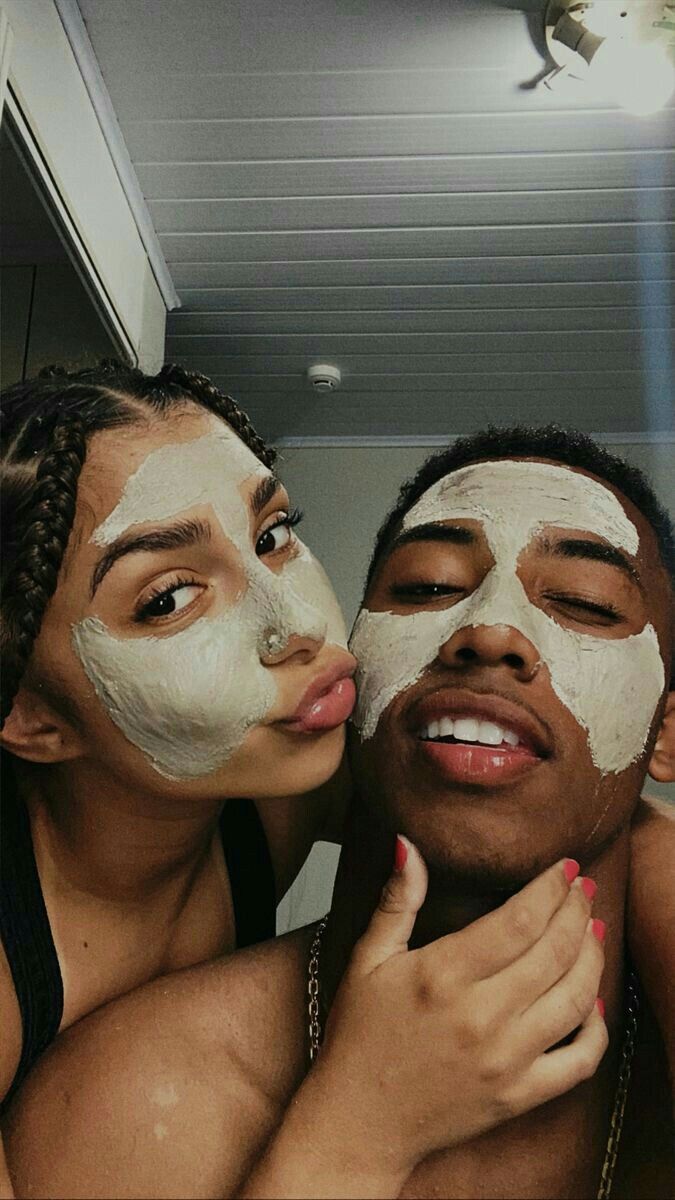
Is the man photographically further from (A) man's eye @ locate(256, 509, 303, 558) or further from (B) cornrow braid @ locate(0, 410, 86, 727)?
(B) cornrow braid @ locate(0, 410, 86, 727)

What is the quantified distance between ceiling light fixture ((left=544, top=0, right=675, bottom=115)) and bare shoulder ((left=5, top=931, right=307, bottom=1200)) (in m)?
0.83

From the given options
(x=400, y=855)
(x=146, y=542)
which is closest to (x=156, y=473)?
(x=146, y=542)

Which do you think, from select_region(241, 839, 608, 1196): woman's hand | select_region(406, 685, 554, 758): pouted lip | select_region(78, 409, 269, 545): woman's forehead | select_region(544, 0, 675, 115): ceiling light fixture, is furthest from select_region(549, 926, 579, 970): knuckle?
select_region(544, 0, 675, 115): ceiling light fixture

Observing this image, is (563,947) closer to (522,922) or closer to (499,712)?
(522,922)

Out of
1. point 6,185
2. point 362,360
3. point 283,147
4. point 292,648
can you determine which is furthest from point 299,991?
point 283,147

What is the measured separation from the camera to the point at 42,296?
0.88 m

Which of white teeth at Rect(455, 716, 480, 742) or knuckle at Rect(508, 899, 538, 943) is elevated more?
white teeth at Rect(455, 716, 480, 742)

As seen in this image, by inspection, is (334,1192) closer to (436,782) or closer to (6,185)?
(436,782)

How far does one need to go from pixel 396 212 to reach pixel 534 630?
656mm

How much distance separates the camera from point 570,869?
56cm

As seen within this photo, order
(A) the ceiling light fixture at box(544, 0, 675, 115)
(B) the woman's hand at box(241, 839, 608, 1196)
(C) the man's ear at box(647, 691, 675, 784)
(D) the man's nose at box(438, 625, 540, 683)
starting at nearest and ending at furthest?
(B) the woman's hand at box(241, 839, 608, 1196) → (D) the man's nose at box(438, 625, 540, 683) → (C) the man's ear at box(647, 691, 675, 784) → (A) the ceiling light fixture at box(544, 0, 675, 115)

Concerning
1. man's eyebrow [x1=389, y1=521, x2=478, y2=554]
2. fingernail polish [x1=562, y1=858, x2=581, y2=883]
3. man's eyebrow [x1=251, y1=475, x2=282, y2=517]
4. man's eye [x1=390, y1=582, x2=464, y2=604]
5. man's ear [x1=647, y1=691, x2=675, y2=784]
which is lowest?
man's ear [x1=647, y1=691, x2=675, y2=784]

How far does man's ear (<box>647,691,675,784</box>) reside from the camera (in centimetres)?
68

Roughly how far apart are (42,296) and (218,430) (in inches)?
14.6
